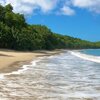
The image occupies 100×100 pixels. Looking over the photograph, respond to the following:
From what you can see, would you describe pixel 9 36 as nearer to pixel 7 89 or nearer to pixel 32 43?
pixel 32 43

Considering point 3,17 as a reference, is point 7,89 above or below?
below

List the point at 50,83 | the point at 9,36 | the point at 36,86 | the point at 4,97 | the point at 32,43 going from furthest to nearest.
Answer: the point at 32,43 < the point at 9,36 < the point at 50,83 < the point at 36,86 < the point at 4,97

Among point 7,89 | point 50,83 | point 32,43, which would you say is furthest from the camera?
point 32,43

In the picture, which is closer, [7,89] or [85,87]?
[7,89]

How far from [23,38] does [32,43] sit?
7671 mm

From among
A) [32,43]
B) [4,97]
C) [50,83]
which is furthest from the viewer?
[32,43]

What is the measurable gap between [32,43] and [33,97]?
63514 mm

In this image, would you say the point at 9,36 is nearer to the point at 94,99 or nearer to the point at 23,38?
the point at 23,38

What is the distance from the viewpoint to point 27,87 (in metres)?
14.4

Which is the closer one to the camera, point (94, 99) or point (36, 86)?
point (94, 99)

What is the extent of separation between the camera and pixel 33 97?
1208 centimetres

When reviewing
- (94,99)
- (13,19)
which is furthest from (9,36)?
(94,99)

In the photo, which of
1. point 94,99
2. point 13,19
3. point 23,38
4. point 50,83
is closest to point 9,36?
point 23,38

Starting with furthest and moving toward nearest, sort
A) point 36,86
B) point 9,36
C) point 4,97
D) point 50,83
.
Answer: point 9,36, point 50,83, point 36,86, point 4,97
